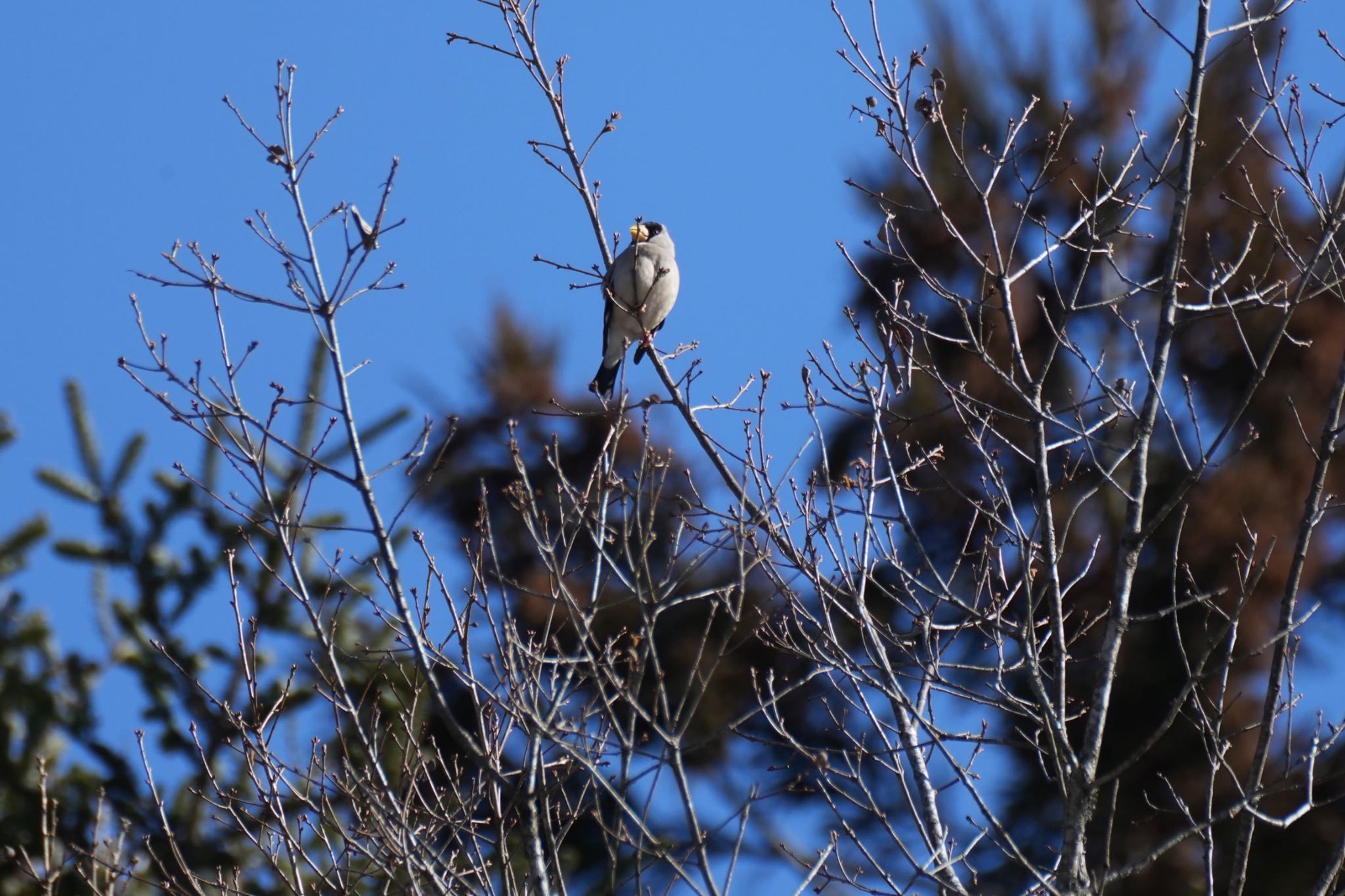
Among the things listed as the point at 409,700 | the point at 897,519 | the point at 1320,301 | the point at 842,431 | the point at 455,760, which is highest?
the point at 1320,301

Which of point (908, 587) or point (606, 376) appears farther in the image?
point (606, 376)

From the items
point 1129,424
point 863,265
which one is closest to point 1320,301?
point 1129,424

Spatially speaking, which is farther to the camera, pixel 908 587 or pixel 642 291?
pixel 642 291

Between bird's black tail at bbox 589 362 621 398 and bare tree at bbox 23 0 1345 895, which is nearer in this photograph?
bare tree at bbox 23 0 1345 895

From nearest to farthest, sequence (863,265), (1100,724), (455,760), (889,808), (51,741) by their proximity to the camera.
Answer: (1100,724)
(455,760)
(51,741)
(889,808)
(863,265)

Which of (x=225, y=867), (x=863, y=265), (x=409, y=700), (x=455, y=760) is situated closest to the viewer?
(x=455, y=760)

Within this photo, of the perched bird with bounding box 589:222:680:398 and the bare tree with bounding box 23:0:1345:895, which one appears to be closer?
the bare tree with bounding box 23:0:1345:895

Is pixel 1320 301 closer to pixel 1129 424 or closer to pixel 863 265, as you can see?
pixel 1129 424

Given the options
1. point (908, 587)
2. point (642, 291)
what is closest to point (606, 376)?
point (642, 291)

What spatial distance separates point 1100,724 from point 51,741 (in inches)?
217

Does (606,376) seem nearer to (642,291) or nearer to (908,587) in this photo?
(642,291)

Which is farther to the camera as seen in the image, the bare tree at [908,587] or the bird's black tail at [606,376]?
the bird's black tail at [606,376]

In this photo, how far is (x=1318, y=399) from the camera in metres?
9.30

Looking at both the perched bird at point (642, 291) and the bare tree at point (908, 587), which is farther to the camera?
the perched bird at point (642, 291)
